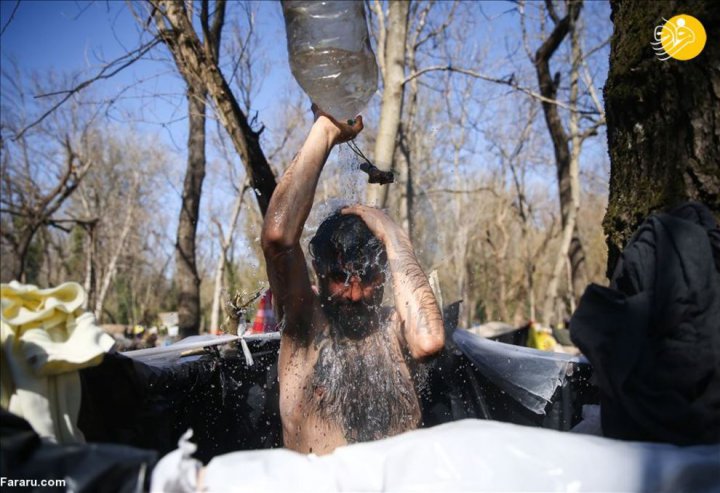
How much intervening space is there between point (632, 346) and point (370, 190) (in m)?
3.94

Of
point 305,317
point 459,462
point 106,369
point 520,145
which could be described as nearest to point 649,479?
point 459,462

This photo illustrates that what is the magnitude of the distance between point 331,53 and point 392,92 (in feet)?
11.4

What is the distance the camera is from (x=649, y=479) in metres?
1.15

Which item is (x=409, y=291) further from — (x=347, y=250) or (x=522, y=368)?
(x=522, y=368)

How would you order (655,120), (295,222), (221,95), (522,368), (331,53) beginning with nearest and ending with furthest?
(655,120)
(295,222)
(331,53)
(522,368)
(221,95)

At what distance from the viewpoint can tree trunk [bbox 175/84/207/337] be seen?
7664 mm

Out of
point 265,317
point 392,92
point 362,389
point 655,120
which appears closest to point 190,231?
point 392,92

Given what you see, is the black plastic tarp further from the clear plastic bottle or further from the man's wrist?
the clear plastic bottle

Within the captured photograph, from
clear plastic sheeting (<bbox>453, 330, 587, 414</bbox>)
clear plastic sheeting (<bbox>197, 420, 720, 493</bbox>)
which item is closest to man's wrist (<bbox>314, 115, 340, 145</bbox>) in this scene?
clear plastic sheeting (<bbox>197, 420, 720, 493</bbox>)

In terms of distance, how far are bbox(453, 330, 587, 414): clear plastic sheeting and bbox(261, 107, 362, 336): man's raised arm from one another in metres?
1.10

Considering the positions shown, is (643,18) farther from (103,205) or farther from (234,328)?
(103,205)

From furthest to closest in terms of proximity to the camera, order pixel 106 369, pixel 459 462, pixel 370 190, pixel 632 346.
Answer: pixel 370 190 < pixel 106 369 < pixel 632 346 < pixel 459 462

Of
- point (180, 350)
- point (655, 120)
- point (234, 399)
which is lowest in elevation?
point (234, 399)

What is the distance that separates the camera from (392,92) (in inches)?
222
